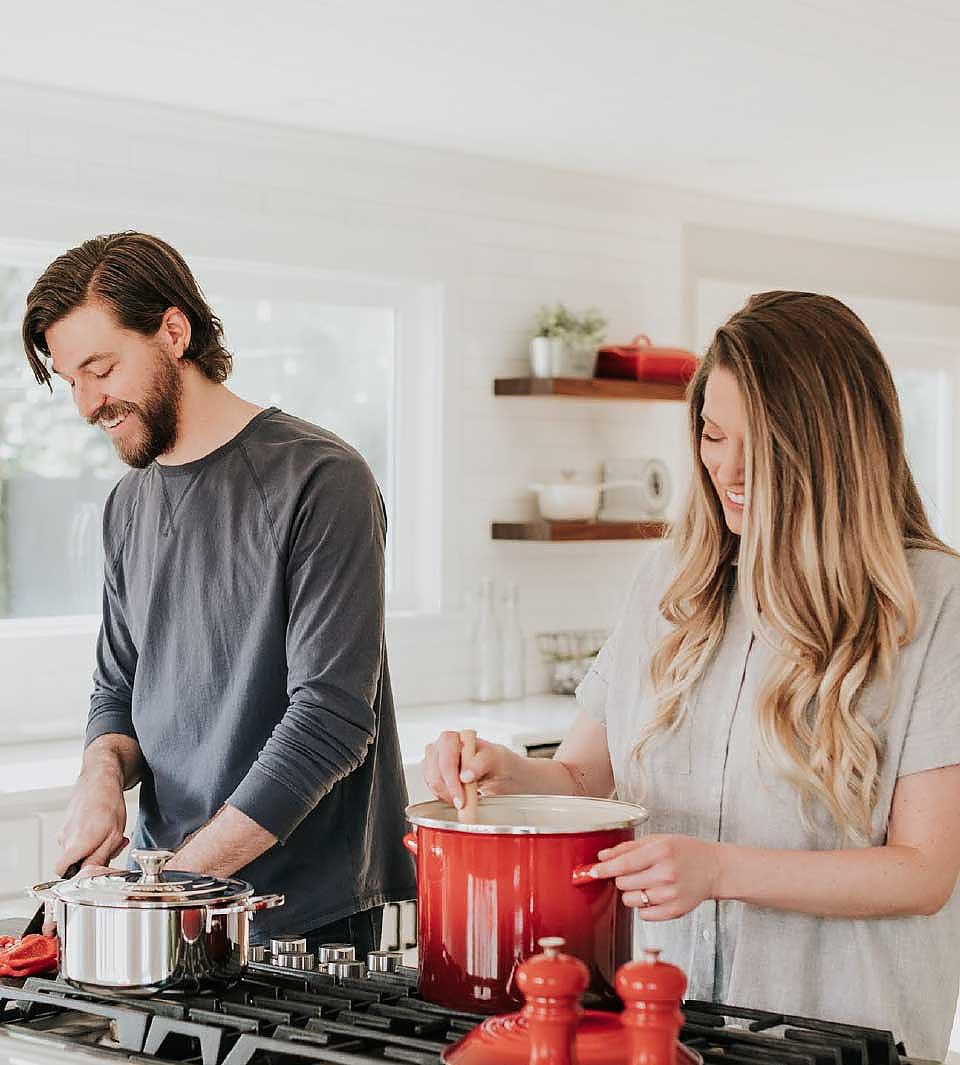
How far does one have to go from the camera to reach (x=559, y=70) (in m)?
3.98

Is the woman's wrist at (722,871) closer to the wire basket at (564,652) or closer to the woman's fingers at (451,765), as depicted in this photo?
the woman's fingers at (451,765)

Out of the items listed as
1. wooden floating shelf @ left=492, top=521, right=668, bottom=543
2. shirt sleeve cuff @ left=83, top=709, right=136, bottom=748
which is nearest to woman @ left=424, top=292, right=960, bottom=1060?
shirt sleeve cuff @ left=83, top=709, right=136, bottom=748

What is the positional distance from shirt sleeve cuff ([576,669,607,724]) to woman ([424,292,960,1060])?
18cm

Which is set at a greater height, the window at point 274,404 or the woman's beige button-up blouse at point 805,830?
the window at point 274,404

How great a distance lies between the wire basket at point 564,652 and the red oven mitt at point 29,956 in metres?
3.60

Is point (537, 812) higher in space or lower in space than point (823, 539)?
lower

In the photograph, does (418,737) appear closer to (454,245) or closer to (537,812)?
(454,245)

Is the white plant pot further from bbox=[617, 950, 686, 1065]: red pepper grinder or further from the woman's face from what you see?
bbox=[617, 950, 686, 1065]: red pepper grinder

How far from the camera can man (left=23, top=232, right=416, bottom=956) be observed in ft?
6.97

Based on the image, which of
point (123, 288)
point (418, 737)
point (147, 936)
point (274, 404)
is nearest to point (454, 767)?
point (147, 936)

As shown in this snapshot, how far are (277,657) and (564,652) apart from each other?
3240 mm

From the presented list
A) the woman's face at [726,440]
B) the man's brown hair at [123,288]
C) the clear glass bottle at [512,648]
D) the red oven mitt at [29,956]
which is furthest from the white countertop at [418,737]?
the woman's face at [726,440]

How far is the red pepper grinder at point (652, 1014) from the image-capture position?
119cm

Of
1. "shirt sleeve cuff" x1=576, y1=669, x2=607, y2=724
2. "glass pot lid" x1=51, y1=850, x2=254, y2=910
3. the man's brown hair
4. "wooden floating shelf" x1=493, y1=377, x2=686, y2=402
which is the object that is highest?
"wooden floating shelf" x1=493, y1=377, x2=686, y2=402
